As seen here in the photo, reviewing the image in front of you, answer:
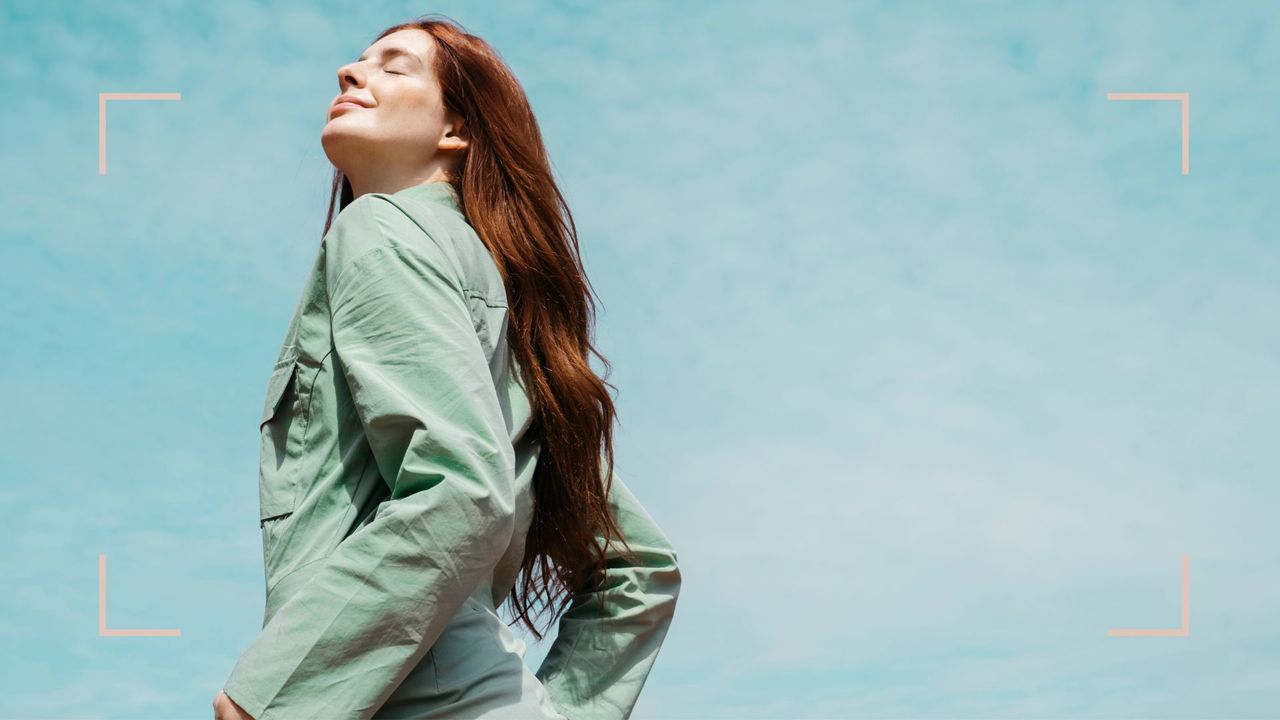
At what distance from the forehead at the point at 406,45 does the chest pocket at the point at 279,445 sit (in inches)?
27.5

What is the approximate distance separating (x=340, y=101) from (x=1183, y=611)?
3.42 m

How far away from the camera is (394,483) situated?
7.07 feet

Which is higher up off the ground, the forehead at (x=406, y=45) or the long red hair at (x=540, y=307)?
the forehead at (x=406, y=45)

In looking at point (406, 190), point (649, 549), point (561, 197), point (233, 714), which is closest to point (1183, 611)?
point (649, 549)

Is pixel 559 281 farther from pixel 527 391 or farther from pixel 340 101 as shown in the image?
pixel 340 101

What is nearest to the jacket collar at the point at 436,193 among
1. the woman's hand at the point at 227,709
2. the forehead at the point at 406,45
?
the forehead at the point at 406,45

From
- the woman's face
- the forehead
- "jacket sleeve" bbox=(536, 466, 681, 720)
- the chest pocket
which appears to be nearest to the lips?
the woman's face

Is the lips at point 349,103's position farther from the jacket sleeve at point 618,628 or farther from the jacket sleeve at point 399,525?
the jacket sleeve at point 618,628

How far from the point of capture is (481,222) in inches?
101

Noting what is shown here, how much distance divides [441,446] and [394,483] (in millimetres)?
149

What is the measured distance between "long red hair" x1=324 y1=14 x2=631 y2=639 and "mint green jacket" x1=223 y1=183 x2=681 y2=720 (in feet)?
0.18

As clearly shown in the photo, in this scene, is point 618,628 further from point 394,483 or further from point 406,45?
point 406,45

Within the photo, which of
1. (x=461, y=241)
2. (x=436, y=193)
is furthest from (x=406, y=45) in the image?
(x=461, y=241)

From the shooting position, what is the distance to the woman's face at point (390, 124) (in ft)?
8.54
